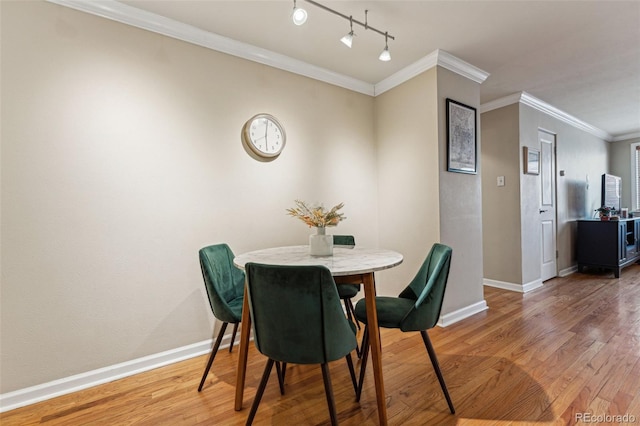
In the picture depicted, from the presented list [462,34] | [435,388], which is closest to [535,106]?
[462,34]

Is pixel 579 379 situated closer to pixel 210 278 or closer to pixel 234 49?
pixel 210 278

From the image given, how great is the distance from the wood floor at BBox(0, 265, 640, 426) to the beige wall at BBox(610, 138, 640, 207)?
4490mm

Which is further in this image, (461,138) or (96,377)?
(461,138)

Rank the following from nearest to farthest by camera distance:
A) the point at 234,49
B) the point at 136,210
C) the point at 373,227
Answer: the point at 136,210
the point at 234,49
the point at 373,227

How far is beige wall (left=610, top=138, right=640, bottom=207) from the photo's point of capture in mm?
5621

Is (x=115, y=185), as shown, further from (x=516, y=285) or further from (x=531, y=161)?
(x=531, y=161)

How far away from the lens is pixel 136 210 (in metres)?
2.05

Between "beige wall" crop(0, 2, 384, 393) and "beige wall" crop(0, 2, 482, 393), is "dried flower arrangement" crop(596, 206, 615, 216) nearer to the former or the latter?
"beige wall" crop(0, 2, 482, 393)

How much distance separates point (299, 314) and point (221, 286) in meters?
1.03

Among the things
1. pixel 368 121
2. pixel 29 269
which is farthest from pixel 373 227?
pixel 29 269

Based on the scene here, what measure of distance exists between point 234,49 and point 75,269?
1947 mm

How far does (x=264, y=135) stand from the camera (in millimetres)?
2543

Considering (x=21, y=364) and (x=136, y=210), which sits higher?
(x=136, y=210)

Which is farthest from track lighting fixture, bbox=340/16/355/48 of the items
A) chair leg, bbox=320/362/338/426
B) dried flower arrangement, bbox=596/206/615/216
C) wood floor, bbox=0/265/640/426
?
dried flower arrangement, bbox=596/206/615/216
